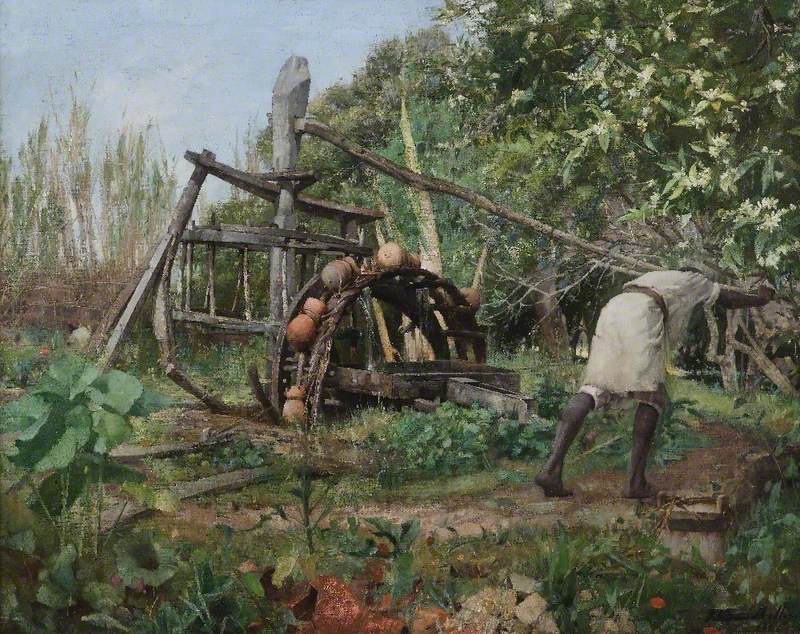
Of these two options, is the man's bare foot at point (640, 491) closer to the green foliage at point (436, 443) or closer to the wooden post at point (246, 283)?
the green foliage at point (436, 443)

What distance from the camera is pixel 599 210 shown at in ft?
16.2

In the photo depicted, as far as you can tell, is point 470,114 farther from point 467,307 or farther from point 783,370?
point 783,370

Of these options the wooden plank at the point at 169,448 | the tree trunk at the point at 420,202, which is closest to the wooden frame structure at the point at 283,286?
the tree trunk at the point at 420,202

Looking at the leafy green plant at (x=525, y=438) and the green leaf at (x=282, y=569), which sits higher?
the leafy green plant at (x=525, y=438)

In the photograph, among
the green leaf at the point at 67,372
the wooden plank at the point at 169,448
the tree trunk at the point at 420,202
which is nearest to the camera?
the green leaf at the point at 67,372

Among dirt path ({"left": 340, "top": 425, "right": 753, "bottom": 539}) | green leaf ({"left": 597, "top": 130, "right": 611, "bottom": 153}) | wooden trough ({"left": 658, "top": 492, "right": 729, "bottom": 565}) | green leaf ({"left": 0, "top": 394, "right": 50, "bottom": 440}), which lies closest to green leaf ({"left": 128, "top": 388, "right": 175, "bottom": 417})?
green leaf ({"left": 0, "top": 394, "right": 50, "bottom": 440})

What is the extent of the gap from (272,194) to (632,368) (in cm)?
221

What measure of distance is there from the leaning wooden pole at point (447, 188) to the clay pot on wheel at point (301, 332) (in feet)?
4.92

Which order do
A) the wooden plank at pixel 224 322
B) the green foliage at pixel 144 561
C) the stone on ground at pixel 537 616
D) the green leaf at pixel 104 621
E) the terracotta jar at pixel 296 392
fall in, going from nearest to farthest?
the green leaf at pixel 104 621 → the green foliage at pixel 144 561 → the stone on ground at pixel 537 616 → the wooden plank at pixel 224 322 → the terracotta jar at pixel 296 392

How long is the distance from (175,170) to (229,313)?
104cm

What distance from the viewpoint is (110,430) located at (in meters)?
3.77

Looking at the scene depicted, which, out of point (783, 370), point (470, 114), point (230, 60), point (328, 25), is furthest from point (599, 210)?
point (230, 60)

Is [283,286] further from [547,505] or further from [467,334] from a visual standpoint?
[547,505]

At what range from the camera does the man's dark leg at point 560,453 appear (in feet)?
14.4
